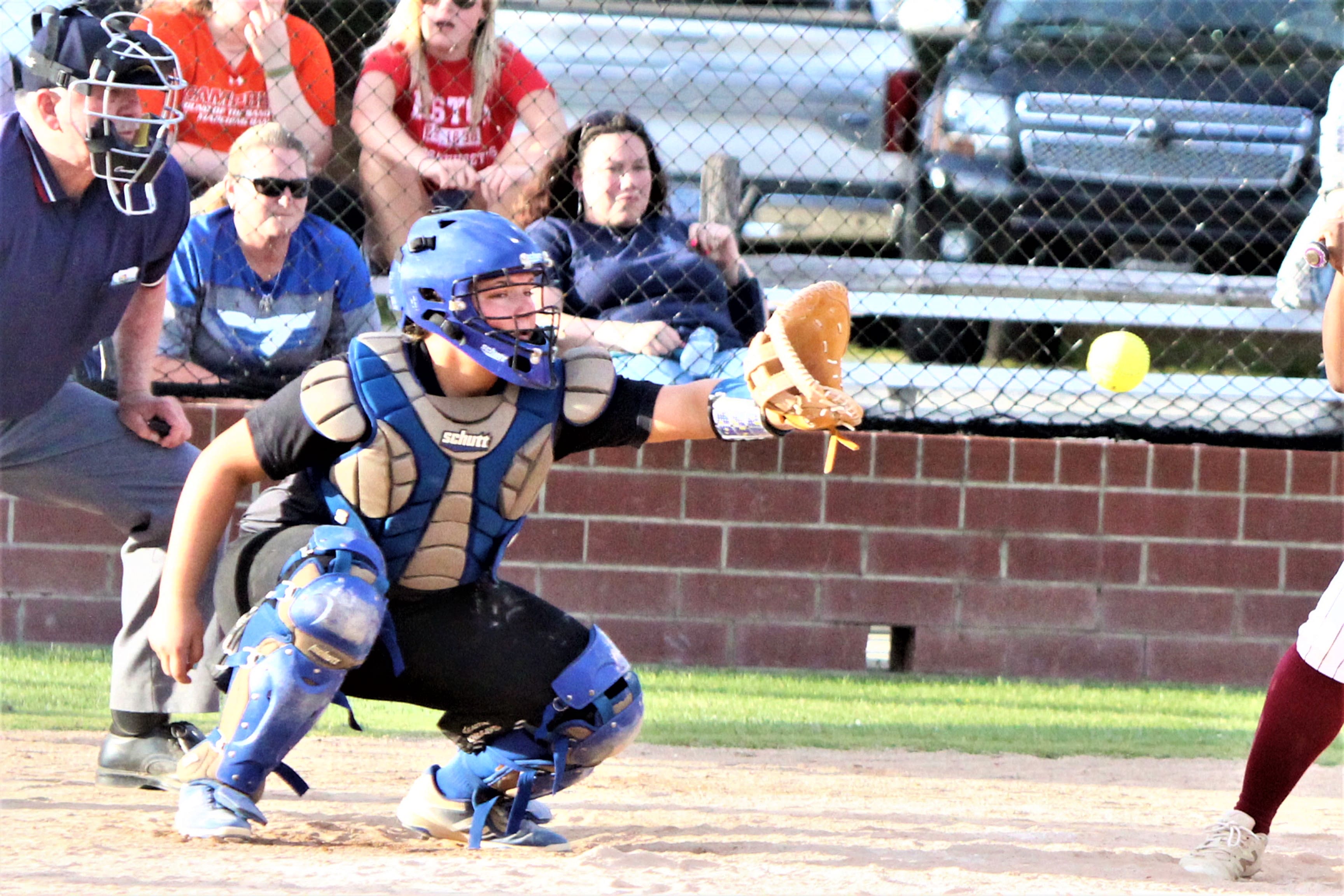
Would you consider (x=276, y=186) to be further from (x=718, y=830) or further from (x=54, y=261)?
(x=718, y=830)

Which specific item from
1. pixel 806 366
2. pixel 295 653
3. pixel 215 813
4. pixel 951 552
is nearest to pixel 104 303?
pixel 295 653

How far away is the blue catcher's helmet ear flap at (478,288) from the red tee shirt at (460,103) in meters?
2.64

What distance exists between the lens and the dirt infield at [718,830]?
291 centimetres

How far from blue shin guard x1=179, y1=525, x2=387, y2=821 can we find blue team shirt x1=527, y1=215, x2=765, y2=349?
253 centimetres

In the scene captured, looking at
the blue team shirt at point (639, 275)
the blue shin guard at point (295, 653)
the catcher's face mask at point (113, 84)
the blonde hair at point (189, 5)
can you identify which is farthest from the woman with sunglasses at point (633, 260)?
the blue shin guard at point (295, 653)

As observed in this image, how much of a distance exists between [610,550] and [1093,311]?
2.09 metres

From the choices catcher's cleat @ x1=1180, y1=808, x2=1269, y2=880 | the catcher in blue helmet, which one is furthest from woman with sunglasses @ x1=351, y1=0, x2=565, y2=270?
catcher's cleat @ x1=1180, y1=808, x2=1269, y2=880

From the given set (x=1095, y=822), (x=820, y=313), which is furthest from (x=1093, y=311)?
(x=820, y=313)

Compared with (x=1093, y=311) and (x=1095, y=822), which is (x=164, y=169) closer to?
(x=1095, y=822)

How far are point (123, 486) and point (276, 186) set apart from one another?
5.74 ft

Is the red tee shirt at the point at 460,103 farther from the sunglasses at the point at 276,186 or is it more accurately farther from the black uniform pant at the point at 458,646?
the black uniform pant at the point at 458,646

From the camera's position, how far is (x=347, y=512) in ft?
10.8

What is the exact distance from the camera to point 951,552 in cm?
576

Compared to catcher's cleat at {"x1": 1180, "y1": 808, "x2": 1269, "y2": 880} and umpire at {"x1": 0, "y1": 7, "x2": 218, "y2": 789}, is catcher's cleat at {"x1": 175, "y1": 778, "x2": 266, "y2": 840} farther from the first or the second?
catcher's cleat at {"x1": 1180, "y1": 808, "x2": 1269, "y2": 880}
